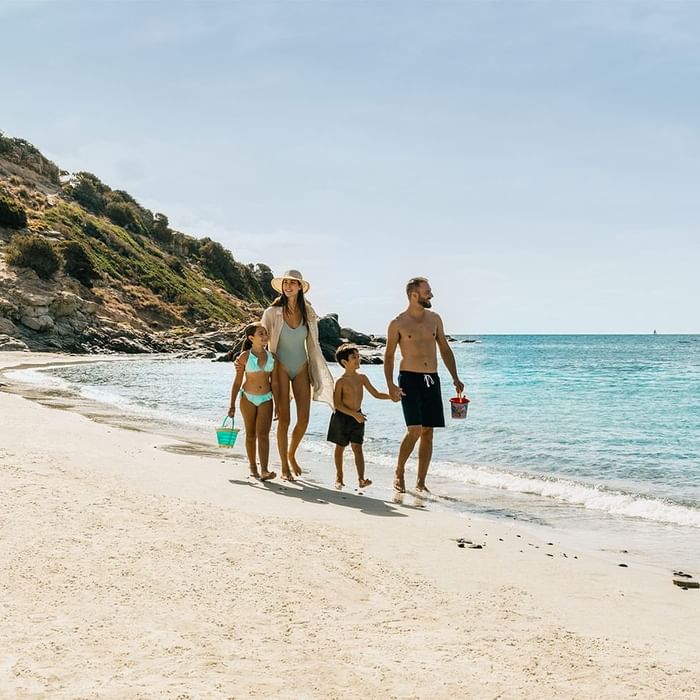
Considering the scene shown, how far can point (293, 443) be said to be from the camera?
786cm

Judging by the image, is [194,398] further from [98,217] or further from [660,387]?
[98,217]

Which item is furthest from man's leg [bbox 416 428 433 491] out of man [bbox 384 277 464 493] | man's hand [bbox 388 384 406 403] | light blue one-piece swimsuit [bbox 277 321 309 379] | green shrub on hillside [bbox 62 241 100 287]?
green shrub on hillside [bbox 62 241 100 287]

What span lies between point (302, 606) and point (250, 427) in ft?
14.1

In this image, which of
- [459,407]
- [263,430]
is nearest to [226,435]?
[263,430]

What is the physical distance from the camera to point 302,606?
3.51 meters

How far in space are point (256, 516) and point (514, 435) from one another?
28.4 feet

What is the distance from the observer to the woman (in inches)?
299

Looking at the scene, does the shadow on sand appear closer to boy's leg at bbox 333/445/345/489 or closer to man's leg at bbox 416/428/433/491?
boy's leg at bbox 333/445/345/489

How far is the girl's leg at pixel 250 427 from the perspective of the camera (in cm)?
763

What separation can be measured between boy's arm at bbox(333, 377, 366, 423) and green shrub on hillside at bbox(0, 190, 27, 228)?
184ft

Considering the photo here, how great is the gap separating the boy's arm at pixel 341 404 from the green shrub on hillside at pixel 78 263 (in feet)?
172

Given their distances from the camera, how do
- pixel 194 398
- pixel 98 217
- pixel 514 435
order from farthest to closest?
pixel 98 217
pixel 194 398
pixel 514 435

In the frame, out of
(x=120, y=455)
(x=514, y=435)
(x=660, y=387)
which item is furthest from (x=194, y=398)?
(x=660, y=387)

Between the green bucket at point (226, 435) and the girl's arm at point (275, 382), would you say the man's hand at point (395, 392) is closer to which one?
the girl's arm at point (275, 382)
